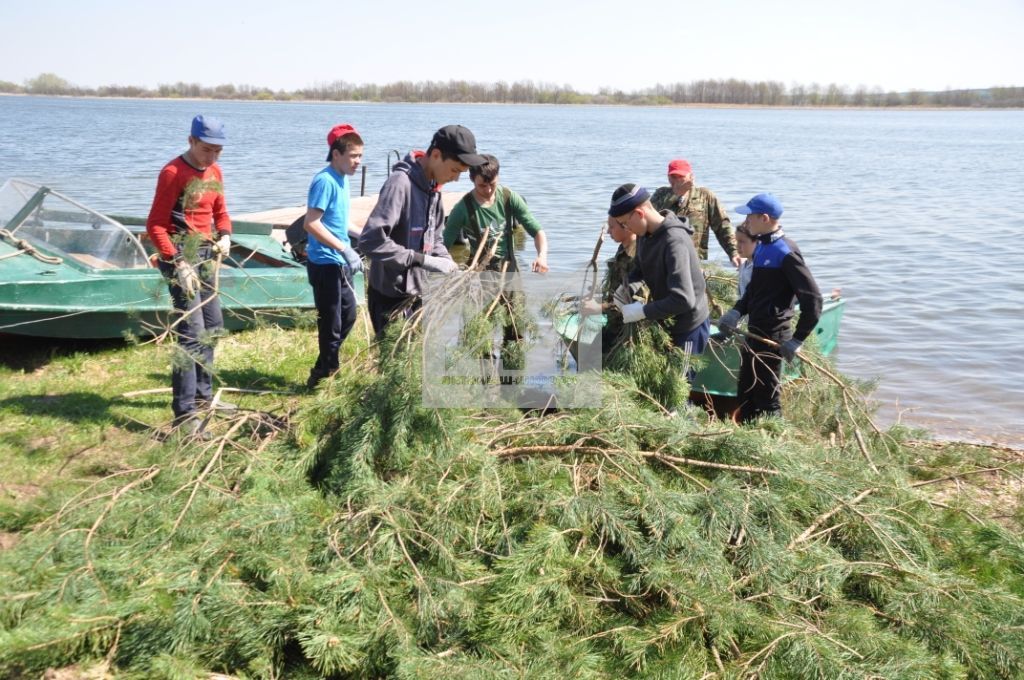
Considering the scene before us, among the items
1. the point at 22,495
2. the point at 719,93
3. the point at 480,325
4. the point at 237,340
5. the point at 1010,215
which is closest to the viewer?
the point at 480,325

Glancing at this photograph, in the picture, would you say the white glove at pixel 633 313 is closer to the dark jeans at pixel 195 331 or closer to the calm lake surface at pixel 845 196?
the dark jeans at pixel 195 331

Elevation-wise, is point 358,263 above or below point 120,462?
above

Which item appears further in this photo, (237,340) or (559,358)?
(237,340)

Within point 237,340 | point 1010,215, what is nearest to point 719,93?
point 1010,215

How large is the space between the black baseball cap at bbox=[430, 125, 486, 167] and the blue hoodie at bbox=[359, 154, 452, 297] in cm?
28

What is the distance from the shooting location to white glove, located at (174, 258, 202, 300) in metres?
4.84

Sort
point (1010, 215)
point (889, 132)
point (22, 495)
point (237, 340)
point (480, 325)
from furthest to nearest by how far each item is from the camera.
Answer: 1. point (889, 132)
2. point (1010, 215)
3. point (237, 340)
4. point (22, 495)
5. point (480, 325)

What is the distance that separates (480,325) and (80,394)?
3347 millimetres

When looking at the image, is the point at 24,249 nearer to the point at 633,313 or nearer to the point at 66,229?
the point at 66,229

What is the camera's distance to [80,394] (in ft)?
18.9

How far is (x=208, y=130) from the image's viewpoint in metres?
4.94

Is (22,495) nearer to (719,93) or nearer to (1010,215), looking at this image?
(1010,215)

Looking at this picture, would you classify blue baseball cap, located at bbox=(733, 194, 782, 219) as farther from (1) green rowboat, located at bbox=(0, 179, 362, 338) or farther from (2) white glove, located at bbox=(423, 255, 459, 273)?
(1) green rowboat, located at bbox=(0, 179, 362, 338)

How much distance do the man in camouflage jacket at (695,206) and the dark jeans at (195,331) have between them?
3.18m
